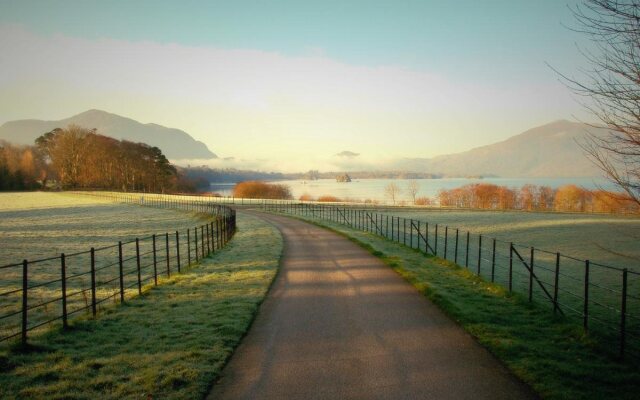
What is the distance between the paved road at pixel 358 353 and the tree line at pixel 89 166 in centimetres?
11897

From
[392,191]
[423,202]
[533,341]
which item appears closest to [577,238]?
[533,341]

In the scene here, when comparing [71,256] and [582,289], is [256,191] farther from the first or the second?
[582,289]

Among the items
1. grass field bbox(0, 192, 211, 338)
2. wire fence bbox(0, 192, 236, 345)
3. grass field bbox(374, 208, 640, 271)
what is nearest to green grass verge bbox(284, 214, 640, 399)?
wire fence bbox(0, 192, 236, 345)

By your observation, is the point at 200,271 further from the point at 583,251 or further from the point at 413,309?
the point at 583,251

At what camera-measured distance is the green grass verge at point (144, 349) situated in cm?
687

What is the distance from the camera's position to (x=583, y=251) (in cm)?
2784

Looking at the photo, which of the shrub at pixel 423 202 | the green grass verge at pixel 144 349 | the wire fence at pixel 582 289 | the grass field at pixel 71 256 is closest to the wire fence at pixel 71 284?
the grass field at pixel 71 256

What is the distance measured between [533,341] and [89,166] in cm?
13300

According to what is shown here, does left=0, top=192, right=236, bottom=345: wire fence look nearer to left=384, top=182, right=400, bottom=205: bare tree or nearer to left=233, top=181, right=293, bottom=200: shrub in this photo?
left=233, top=181, right=293, bottom=200: shrub

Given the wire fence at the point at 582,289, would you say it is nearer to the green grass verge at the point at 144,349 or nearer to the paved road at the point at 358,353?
the paved road at the point at 358,353

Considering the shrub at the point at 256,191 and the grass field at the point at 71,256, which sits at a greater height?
the shrub at the point at 256,191

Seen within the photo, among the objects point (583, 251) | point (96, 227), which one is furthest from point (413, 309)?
point (96, 227)

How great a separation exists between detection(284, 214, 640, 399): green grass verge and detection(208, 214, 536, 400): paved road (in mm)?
331

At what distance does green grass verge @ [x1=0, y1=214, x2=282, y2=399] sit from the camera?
270 inches
